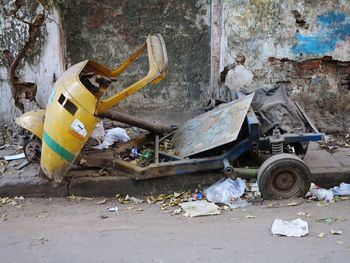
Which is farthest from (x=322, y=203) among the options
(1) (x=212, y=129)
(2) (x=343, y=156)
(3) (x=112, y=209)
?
(3) (x=112, y=209)

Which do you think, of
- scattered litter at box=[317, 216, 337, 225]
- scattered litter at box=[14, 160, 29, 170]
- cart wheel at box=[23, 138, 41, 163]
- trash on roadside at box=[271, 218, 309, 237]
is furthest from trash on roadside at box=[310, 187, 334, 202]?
scattered litter at box=[14, 160, 29, 170]

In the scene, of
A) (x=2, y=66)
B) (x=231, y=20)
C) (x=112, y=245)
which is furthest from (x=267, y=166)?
(x=2, y=66)

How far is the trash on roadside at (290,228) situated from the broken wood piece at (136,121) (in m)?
2.02

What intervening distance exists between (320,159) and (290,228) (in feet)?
5.47

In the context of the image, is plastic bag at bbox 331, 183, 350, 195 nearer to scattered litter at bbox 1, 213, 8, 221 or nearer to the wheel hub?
the wheel hub

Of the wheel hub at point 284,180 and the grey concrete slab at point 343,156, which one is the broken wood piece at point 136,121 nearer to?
the wheel hub at point 284,180

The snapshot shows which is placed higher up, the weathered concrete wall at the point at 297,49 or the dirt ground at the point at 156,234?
the weathered concrete wall at the point at 297,49

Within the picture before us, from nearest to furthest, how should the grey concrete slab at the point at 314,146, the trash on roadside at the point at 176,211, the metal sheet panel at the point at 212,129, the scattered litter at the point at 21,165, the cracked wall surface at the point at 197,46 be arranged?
the trash on roadside at the point at 176,211 < the metal sheet panel at the point at 212,129 < the scattered litter at the point at 21,165 < the grey concrete slab at the point at 314,146 < the cracked wall surface at the point at 197,46

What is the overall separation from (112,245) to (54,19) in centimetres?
343

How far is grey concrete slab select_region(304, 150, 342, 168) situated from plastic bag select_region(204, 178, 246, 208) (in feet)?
3.04

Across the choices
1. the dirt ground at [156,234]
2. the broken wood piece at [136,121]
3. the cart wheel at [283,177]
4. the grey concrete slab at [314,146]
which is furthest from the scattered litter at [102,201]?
the grey concrete slab at [314,146]

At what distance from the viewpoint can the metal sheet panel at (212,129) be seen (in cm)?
528

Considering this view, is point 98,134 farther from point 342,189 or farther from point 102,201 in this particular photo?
point 342,189

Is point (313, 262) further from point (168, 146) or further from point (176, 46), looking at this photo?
point (176, 46)
